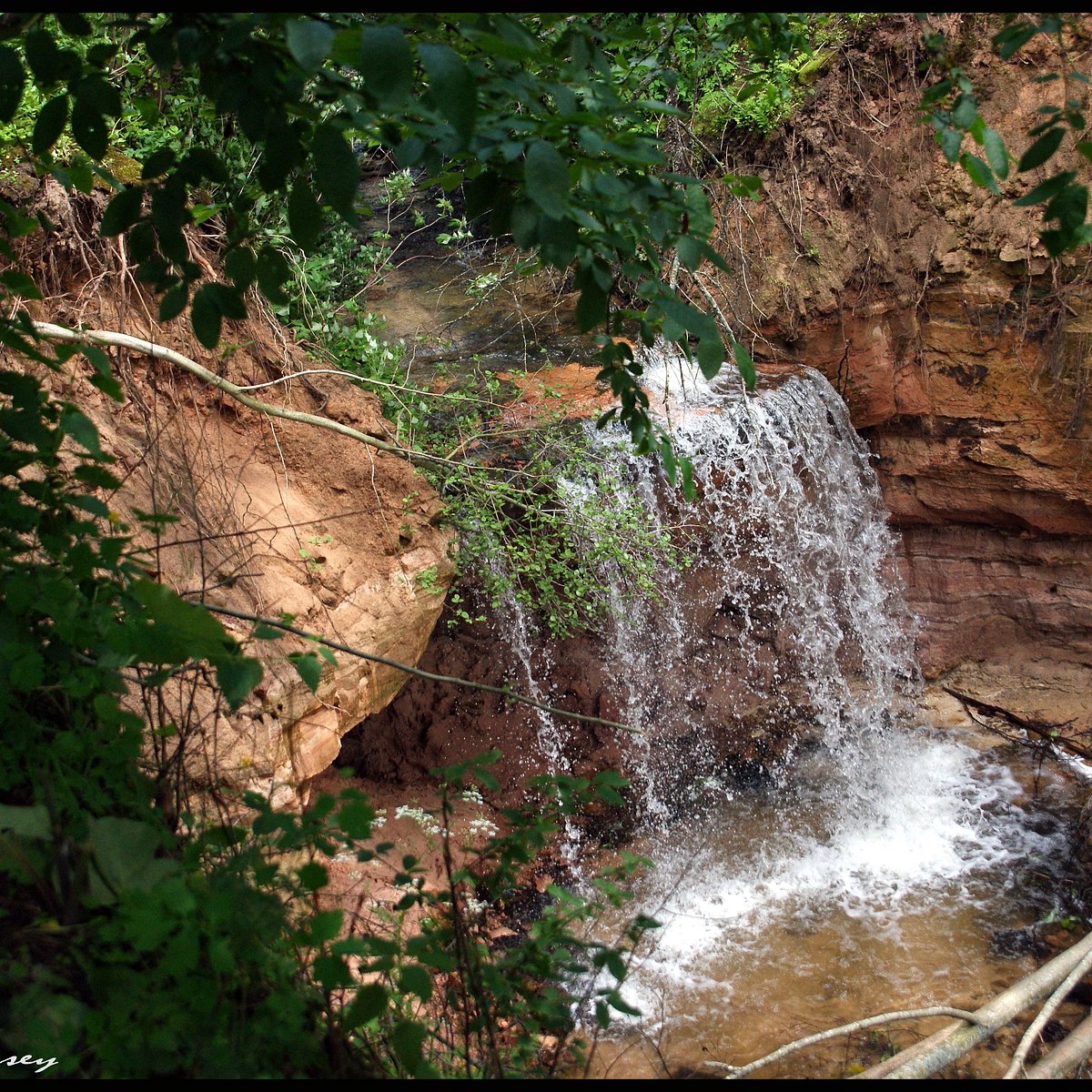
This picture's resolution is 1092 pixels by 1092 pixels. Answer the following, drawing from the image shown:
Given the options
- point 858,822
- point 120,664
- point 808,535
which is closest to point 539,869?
point 858,822

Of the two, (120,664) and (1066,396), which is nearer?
(120,664)

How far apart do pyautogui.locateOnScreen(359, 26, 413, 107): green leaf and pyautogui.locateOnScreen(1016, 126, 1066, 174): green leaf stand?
0.98 meters

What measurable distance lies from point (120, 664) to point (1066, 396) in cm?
651

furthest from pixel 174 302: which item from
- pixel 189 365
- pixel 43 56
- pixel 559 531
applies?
pixel 559 531

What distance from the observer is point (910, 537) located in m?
7.14

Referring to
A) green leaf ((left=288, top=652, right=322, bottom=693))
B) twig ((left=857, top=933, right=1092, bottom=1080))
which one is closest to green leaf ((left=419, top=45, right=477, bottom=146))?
green leaf ((left=288, top=652, right=322, bottom=693))

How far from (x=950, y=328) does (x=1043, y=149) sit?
18.0 ft

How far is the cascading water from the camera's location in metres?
4.30

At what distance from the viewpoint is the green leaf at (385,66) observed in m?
1.17

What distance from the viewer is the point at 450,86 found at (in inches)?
46.6

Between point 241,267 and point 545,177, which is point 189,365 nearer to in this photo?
point 241,267

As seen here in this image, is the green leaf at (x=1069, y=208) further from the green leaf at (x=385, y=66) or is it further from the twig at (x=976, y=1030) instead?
the twig at (x=976, y=1030)

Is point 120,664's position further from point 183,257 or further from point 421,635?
point 421,635

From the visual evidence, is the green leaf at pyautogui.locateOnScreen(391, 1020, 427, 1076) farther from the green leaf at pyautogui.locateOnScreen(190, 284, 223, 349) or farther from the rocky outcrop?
the rocky outcrop
